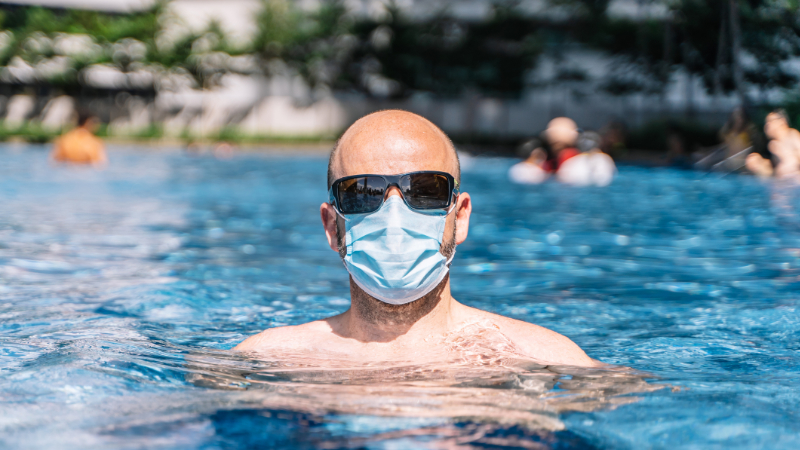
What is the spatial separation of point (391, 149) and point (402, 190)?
0.15m

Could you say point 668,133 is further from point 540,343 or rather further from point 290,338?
point 290,338

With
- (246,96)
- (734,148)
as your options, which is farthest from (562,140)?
(246,96)

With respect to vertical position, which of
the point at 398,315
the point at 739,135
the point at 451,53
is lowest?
the point at 739,135

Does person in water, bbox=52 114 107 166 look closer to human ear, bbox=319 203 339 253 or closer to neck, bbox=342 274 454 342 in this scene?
human ear, bbox=319 203 339 253

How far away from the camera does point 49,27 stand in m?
35.4

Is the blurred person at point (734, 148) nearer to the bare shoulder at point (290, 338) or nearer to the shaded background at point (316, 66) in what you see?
the shaded background at point (316, 66)

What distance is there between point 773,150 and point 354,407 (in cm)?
1450

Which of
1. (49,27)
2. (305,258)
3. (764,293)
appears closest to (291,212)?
(305,258)

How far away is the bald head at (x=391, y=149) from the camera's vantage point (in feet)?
9.49

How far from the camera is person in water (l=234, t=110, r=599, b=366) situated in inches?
114

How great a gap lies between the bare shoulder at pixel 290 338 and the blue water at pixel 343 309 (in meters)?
0.11

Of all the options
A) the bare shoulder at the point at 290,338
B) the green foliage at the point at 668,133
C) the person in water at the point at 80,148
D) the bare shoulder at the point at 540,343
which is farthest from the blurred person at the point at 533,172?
the bare shoulder at the point at 290,338

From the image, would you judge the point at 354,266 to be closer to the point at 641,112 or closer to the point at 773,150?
the point at 773,150

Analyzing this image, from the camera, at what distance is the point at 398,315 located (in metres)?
3.06
